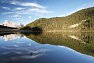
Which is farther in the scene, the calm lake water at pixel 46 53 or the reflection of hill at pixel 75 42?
the reflection of hill at pixel 75 42

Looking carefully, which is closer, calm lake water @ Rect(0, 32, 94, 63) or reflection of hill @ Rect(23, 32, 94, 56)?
calm lake water @ Rect(0, 32, 94, 63)

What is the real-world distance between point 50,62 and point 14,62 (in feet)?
15.3

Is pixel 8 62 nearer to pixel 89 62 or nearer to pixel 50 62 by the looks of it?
pixel 50 62

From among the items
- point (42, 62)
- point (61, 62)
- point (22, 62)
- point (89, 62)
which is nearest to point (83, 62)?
point (89, 62)

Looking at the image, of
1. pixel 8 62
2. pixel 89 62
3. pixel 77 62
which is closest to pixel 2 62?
pixel 8 62

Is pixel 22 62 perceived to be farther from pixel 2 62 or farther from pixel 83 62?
pixel 83 62

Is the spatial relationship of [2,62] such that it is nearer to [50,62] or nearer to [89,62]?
[50,62]

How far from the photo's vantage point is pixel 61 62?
79.3ft

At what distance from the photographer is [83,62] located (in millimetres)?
24641

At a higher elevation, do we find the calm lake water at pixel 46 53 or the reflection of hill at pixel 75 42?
the calm lake water at pixel 46 53

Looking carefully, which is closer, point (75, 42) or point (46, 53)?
point (46, 53)

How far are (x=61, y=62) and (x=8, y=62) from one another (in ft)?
22.7

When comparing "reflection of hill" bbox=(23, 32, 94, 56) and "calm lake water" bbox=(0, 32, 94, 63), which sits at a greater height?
"calm lake water" bbox=(0, 32, 94, 63)

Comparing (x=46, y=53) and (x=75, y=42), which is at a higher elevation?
(x=46, y=53)
